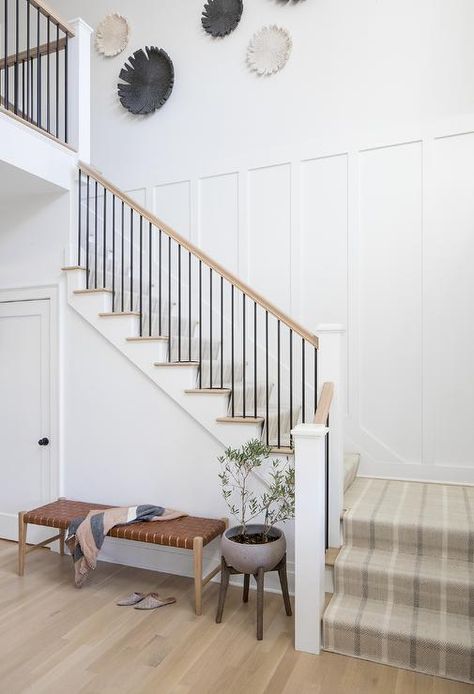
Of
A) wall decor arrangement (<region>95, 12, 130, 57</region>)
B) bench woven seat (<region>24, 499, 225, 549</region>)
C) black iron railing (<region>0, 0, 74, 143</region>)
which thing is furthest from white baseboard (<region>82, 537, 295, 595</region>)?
wall decor arrangement (<region>95, 12, 130, 57</region>)

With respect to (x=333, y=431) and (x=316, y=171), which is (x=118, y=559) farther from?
(x=316, y=171)

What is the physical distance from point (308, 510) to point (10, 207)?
3438 mm

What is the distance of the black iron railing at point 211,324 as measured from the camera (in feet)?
11.7

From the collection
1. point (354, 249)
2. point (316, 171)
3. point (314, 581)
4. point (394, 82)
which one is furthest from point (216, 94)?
point (314, 581)

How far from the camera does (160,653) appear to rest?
261 cm

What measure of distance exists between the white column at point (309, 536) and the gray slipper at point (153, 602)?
890 mm

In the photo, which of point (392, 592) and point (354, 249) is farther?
point (354, 249)

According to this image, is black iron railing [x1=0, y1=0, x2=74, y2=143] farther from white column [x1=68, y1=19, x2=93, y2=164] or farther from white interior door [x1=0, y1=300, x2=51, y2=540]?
white interior door [x1=0, y1=300, x2=51, y2=540]

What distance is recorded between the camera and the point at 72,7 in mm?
5852

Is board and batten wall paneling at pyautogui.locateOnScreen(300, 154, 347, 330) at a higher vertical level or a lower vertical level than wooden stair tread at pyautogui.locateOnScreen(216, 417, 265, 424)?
higher

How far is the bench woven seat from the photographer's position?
3.09 metres

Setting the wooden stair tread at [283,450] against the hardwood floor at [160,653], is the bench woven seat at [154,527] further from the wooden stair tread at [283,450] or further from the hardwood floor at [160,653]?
the wooden stair tread at [283,450]

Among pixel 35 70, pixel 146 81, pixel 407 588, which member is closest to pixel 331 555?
pixel 407 588

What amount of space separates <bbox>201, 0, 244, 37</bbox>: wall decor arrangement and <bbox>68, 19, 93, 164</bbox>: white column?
1.38 metres
